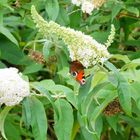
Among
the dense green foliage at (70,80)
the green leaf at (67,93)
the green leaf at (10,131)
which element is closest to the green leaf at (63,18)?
the dense green foliage at (70,80)

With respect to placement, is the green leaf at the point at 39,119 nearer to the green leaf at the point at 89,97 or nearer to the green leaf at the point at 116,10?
the green leaf at the point at 89,97

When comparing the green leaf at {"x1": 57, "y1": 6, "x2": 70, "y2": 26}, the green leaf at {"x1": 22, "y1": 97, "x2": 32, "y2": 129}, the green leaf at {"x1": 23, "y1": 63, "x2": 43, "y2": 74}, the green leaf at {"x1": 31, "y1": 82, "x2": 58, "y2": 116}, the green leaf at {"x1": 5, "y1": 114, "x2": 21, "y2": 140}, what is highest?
the green leaf at {"x1": 57, "y1": 6, "x2": 70, "y2": 26}

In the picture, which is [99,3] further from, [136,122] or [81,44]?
[81,44]

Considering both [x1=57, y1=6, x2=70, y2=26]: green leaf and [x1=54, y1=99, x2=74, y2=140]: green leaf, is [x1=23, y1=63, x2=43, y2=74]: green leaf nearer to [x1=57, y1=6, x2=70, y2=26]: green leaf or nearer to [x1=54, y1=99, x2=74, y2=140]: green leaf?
[x1=57, y1=6, x2=70, y2=26]: green leaf

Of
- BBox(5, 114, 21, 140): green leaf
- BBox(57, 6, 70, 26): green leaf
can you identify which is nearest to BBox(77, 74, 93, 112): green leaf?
BBox(5, 114, 21, 140): green leaf

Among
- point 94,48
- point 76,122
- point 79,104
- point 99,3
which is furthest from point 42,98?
point 99,3

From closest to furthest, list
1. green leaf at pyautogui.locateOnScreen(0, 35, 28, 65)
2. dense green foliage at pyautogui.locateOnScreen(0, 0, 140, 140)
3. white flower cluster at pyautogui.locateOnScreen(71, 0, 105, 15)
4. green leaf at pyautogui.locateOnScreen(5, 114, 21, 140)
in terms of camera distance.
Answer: dense green foliage at pyautogui.locateOnScreen(0, 0, 140, 140) → green leaf at pyautogui.locateOnScreen(5, 114, 21, 140) → white flower cluster at pyautogui.locateOnScreen(71, 0, 105, 15) → green leaf at pyautogui.locateOnScreen(0, 35, 28, 65)
